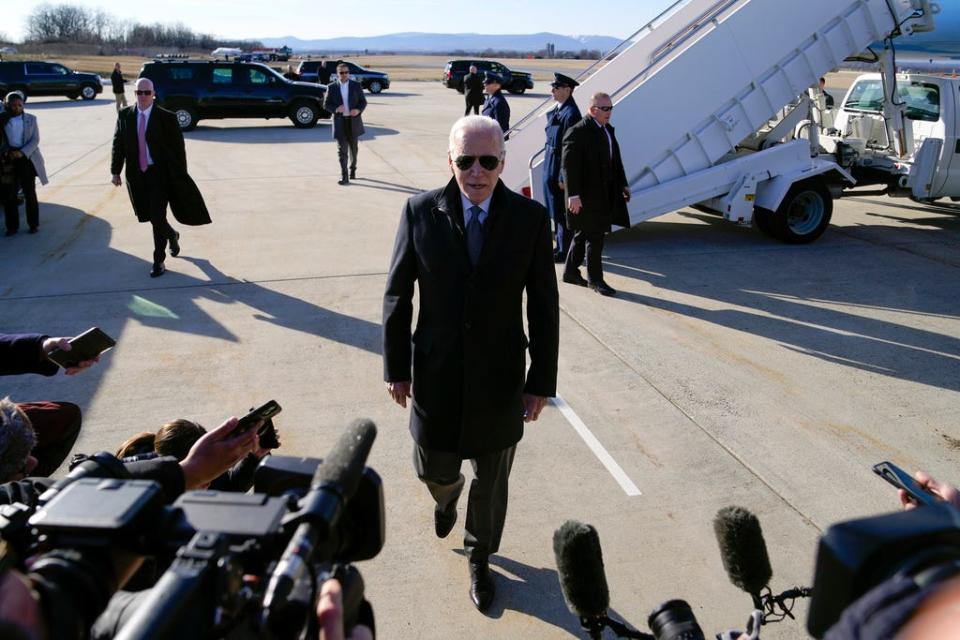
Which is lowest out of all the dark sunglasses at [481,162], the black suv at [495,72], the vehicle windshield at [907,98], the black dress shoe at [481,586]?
the black dress shoe at [481,586]

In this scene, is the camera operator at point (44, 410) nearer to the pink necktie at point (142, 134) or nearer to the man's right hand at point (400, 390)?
the man's right hand at point (400, 390)

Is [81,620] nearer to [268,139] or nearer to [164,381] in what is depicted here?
[164,381]

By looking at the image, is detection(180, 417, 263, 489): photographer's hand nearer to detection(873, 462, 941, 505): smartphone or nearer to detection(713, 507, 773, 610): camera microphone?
detection(713, 507, 773, 610): camera microphone

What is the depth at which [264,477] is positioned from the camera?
1676 millimetres

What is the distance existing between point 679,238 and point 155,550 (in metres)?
8.78

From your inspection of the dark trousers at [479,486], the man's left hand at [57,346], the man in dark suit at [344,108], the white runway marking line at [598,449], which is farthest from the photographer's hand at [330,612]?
the man in dark suit at [344,108]

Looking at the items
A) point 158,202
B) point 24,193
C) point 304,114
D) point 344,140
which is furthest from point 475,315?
point 304,114

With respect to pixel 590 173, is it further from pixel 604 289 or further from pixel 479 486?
pixel 479 486

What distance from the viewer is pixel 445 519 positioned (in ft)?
11.9

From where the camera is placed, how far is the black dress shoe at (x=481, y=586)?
340 centimetres

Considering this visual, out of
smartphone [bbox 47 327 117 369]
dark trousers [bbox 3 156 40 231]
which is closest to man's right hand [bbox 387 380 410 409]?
smartphone [bbox 47 327 117 369]

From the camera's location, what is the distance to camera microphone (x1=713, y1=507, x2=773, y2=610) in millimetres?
2221

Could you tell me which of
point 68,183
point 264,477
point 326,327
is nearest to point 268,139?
point 68,183

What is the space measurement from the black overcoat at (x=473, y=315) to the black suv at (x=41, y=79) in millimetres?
31283
